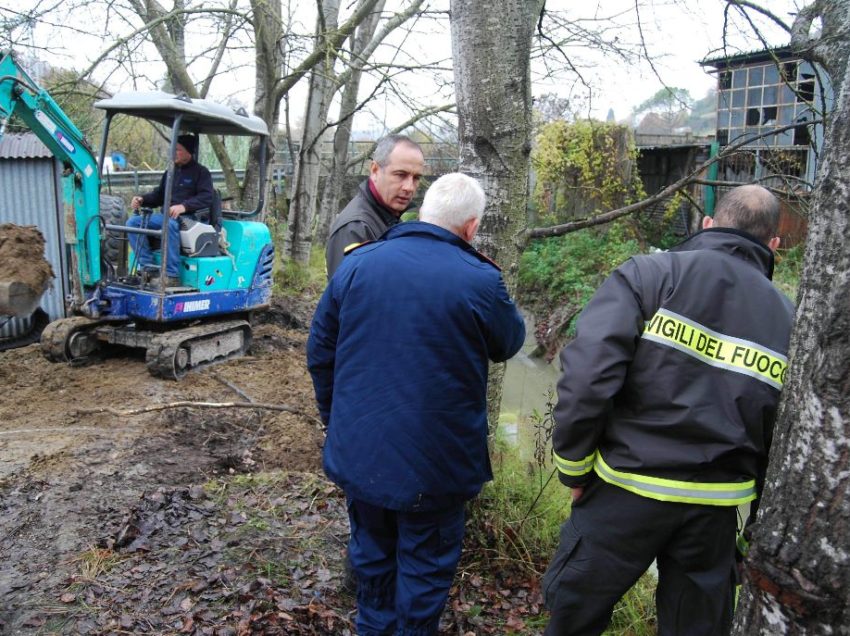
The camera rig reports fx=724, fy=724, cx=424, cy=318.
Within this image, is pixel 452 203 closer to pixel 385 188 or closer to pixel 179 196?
pixel 385 188

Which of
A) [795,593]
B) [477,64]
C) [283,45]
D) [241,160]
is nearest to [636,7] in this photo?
[477,64]

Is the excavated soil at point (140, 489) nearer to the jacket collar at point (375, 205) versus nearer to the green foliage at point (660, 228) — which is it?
the jacket collar at point (375, 205)

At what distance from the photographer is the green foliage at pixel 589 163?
15648mm

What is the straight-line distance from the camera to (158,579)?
362cm

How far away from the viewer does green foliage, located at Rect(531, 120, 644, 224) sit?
15648mm

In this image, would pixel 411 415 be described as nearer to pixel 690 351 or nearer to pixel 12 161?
pixel 690 351

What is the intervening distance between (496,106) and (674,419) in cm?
182

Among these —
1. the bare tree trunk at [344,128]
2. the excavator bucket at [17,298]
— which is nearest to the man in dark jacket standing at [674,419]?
the excavator bucket at [17,298]

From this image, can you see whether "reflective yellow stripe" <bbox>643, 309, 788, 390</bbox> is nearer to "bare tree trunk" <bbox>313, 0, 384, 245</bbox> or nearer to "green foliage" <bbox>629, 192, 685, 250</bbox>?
"bare tree trunk" <bbox>313, 0, 384, 245</bbox>

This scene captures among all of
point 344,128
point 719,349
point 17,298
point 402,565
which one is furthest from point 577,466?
point 344,128

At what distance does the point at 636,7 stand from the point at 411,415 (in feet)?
10.6

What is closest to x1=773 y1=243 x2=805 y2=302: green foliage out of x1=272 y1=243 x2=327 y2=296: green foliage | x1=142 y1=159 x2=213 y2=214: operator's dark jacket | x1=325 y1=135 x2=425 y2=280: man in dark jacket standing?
x1=272 y1=243 x2=327 y2=296: green foliage

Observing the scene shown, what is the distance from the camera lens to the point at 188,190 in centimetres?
748

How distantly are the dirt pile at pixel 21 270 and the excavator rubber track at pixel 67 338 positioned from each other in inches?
27.6
